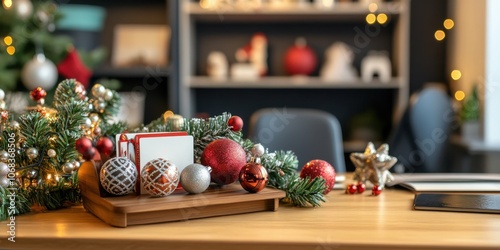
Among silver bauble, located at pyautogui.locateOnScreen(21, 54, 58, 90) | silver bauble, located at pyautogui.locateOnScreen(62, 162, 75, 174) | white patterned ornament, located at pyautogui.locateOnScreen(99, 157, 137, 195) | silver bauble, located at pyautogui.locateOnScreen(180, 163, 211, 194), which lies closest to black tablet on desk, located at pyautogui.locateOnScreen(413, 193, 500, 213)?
silver bauble, located at pyautogui.locateOnScreen(180, 163, 211, 194)

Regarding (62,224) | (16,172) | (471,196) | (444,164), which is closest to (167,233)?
(62,224)

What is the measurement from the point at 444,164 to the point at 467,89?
488 mm

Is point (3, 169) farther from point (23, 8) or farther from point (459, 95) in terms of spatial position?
point (459, 95)

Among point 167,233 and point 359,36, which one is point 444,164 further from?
point 167,233

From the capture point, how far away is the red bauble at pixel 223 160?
40.9 inches

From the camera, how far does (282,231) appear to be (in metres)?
0.87

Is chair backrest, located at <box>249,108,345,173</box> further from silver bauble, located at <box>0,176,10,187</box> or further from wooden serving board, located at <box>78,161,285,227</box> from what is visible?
silver bauble, located at <box>0,176,10,187</box>

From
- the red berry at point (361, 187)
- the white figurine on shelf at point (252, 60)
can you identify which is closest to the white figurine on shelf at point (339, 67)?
the white figurine on shelf at point (252, 60)

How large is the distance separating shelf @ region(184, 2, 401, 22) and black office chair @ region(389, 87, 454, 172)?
2.29ft

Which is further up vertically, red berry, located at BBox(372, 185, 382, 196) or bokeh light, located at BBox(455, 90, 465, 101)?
bokeh light, located at BBox(455, 90, 465, 101)

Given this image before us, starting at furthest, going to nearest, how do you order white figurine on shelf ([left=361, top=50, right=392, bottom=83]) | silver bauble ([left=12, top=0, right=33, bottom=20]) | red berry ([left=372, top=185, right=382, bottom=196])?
white figurine on shelf ([left=361, top=50, right=392, bottom=83])
silver bauble ([left=12, top=0, right=33, bottom=20])
red berry ([left=372, top=185, right=382, bottom=196])

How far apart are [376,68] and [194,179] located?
2.54m

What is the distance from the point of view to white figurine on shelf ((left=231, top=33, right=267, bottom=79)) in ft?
11.3

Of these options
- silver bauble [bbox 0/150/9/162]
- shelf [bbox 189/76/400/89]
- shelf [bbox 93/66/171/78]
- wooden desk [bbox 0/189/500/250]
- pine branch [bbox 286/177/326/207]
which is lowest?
wooden desk [bbox 0/189/500/250]
